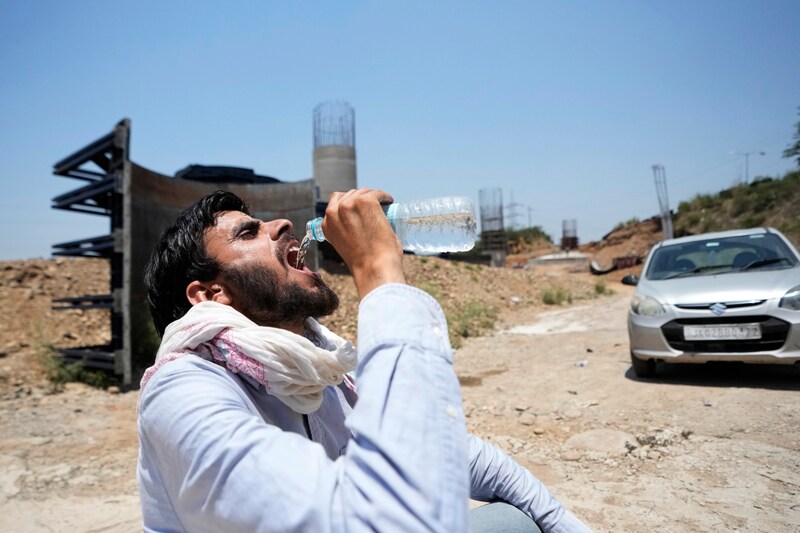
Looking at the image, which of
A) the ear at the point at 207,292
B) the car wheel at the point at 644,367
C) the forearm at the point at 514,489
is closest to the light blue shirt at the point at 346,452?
the ear at the point at 207,292

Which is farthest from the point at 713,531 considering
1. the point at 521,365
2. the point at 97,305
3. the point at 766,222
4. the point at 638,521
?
the point at 766,222

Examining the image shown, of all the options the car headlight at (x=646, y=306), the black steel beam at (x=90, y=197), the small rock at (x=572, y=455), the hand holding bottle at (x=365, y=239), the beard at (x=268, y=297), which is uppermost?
the black steel beam at (x=90, y=197)

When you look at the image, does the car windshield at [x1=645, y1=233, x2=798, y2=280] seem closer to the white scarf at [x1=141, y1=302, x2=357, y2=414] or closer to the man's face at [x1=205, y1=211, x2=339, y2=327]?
the man's face at [x1=205, y1=211, x2=339, y2=327]

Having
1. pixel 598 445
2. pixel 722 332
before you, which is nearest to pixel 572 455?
pixel 598 445

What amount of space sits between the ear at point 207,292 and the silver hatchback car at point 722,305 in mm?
4951

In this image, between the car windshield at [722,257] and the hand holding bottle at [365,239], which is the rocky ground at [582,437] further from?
the hand holding bottle at [365,239]

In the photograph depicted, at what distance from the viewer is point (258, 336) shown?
→ 4.04 feet

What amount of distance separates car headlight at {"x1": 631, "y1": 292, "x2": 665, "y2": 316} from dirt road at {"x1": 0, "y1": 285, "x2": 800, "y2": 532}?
2.48 ft

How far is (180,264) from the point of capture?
1.53m

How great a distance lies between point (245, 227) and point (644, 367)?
17.3 feet

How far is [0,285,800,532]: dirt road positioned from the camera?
2971 mm

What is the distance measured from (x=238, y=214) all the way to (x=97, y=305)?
6.82 m

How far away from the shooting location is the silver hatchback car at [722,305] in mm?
4777

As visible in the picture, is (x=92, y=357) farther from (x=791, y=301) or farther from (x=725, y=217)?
(x=725, y=217)
